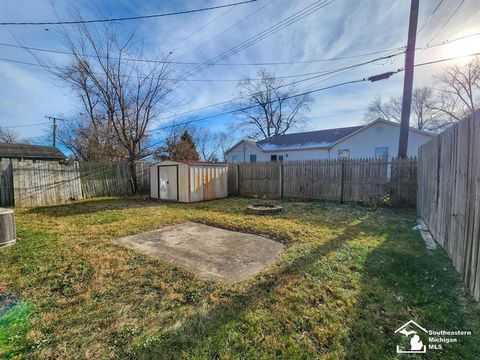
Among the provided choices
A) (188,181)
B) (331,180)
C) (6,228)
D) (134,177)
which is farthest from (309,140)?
(6,228)

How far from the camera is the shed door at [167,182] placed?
10875 millimetres

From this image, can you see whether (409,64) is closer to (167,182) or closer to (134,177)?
(167,182)

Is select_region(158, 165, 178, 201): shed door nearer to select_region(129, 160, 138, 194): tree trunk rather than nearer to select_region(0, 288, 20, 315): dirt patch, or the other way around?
select_region(129, 160, 138, 194): tree trunk

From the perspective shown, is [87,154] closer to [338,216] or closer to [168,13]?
[168,13]

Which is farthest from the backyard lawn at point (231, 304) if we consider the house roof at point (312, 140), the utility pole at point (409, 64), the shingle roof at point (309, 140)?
the shingle roof at point (309, 140)

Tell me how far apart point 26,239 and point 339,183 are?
9.87 m

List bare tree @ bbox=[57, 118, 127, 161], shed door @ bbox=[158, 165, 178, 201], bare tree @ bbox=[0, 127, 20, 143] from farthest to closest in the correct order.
Result: bare tree @ bbox=[0, 127, 20, 143] → bare tree @ bbox=[57, 118, 127, 161] → shed door @ bbox=[158, 165, 178, 201]

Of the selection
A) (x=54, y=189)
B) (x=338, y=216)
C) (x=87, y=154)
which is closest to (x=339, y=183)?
(x=338, y=216)

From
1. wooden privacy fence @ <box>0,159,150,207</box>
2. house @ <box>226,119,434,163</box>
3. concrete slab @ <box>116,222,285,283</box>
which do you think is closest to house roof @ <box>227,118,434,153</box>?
house @ <box>226,119,434,163</box>

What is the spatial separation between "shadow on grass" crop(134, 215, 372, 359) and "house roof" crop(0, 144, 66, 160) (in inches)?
930

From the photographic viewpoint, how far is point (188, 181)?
407 inches

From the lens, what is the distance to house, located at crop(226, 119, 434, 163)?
48.0ft

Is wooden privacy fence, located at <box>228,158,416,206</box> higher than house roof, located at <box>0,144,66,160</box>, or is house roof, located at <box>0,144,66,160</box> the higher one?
house roof, located at <box>0,144,66,160</box>

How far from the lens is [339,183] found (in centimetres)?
972
